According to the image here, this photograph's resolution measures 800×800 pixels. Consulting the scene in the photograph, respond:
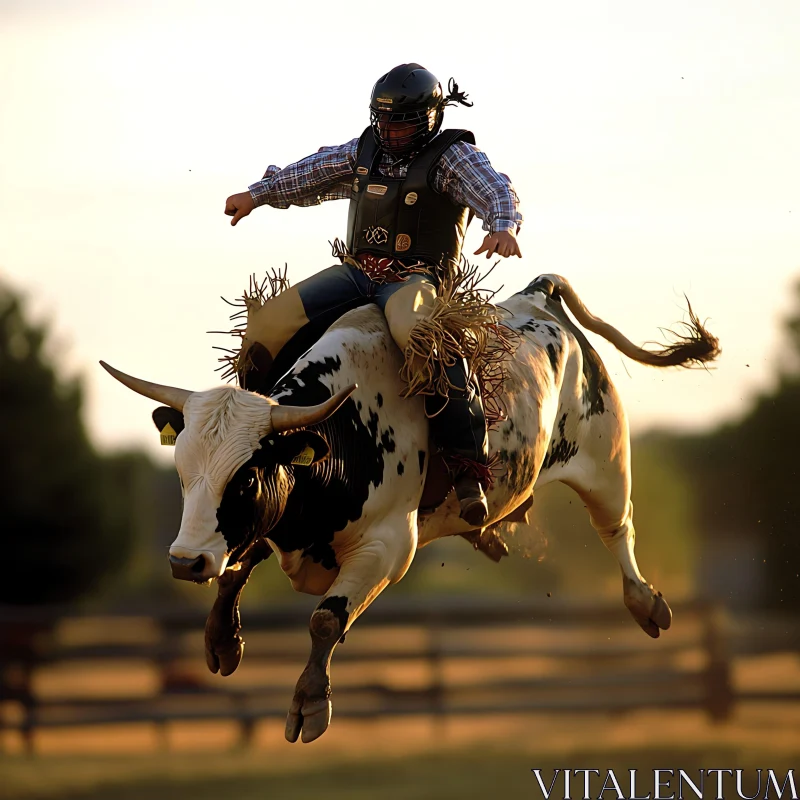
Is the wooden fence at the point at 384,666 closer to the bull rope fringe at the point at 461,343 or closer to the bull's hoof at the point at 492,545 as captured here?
the bull's hoof at the point at 492,545

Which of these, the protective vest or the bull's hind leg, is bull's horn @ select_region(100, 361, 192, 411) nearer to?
the protective vest

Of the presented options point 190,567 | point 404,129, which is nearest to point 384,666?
point 404,129

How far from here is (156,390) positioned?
611cm

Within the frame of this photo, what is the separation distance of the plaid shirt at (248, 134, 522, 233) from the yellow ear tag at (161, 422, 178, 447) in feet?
5.50

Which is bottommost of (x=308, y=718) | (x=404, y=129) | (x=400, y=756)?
(x=400, y=756)

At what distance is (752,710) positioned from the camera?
22.3 metres

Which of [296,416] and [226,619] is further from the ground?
[296,416]

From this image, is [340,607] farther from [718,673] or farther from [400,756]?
[718,673]

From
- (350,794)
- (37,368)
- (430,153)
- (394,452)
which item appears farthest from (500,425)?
(37,368)

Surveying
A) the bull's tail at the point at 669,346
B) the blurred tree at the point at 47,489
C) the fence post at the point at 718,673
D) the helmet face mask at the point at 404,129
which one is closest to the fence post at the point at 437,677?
the fence post at the point at 718,673

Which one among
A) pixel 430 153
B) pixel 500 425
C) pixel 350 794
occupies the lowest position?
pixel 350 794

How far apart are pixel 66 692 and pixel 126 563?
576 cm

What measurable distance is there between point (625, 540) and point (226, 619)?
2798 millimetres

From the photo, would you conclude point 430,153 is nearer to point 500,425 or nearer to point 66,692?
point 500,425
